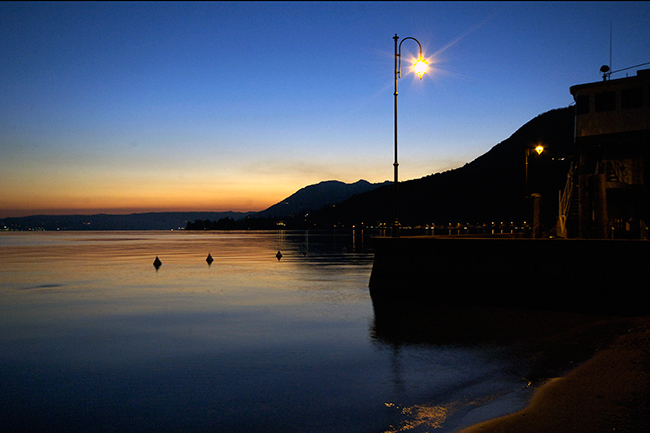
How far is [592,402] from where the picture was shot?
757cm

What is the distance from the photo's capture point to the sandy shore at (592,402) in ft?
21.7

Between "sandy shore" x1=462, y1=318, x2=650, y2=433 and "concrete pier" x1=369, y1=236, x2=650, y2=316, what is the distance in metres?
6.15

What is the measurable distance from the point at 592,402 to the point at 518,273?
11.2 meters

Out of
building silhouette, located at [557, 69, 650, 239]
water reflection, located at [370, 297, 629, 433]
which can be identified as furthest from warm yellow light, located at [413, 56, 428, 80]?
building silhouette, located at [557, 69, 650, 239]

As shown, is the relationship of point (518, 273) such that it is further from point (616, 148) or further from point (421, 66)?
point (616, 148)

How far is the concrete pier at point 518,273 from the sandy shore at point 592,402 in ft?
20.2

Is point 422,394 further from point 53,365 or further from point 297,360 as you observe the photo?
point 53,365

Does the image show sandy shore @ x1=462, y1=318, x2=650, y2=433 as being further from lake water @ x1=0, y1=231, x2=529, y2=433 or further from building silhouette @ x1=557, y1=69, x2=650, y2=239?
building silhouette @ x1=557, y1=69, x2=650, y2=239

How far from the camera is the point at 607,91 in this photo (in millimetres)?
27266

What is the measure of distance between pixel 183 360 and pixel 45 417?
4.18 meters

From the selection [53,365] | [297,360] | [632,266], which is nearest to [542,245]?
[632,266]

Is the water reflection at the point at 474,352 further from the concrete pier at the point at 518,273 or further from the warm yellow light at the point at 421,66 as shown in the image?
the warm yellow light at the point at 421,66

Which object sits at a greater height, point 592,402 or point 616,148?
point 616,148

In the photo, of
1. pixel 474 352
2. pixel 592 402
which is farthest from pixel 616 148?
pixel 592 402
